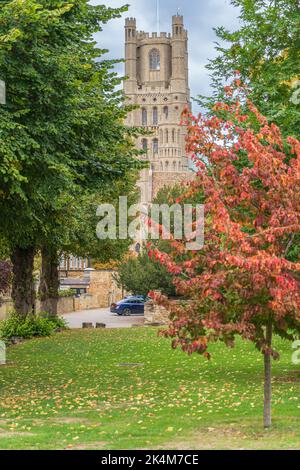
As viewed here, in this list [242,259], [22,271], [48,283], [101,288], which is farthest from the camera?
[101,288]

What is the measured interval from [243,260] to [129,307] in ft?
157

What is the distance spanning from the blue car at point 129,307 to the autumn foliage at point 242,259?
45.7 meters

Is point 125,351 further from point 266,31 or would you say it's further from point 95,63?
point 266,31

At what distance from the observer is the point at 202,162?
38.7 ft

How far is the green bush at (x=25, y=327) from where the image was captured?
30672mm

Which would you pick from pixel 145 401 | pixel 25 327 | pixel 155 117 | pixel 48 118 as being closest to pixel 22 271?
pixel 25 327

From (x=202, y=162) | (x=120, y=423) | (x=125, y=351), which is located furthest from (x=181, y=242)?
(x=125, y=351)

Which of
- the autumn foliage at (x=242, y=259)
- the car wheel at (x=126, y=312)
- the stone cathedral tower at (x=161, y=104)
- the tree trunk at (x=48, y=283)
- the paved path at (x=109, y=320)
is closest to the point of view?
the autumn foliage at (x=242, y=259)

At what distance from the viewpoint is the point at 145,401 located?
14.2 meters

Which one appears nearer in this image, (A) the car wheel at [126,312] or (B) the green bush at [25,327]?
(B) the green bush at [25,327]

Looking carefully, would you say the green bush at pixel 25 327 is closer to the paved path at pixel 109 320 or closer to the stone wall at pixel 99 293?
the paved path at pixel 109 320

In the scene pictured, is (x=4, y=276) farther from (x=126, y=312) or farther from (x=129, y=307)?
(x=129, y=307)

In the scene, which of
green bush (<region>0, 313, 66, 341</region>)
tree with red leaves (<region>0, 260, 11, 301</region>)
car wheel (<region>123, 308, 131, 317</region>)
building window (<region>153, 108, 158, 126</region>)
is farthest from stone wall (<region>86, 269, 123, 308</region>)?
building window (<region>153, 108, 158, 126</region>)

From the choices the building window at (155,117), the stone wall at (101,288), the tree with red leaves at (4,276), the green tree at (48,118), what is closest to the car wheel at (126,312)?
the tree with red leaves at (4,276)
